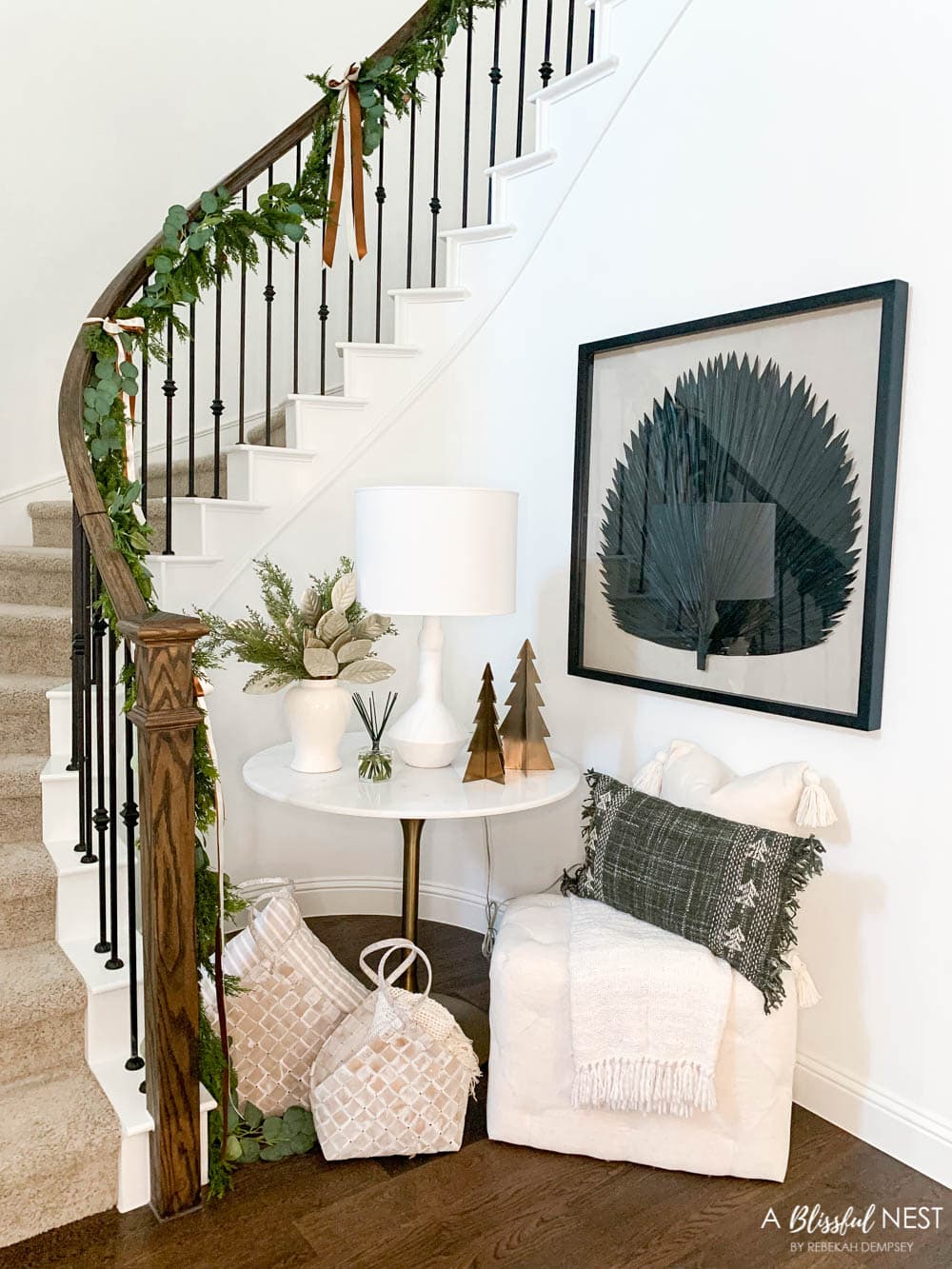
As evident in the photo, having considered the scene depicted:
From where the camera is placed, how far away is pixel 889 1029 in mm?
2055

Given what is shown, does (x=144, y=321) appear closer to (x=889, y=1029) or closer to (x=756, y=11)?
(x=756, y=11)

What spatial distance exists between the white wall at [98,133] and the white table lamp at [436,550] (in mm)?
2109

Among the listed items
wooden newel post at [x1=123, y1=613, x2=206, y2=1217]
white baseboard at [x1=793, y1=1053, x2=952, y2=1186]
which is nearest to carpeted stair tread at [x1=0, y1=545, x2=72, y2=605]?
wooden newel post at [x1=123, y1=613, x2=206, y2=1217]

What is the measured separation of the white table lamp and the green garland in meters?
0.49

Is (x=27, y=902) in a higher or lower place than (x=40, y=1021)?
higher

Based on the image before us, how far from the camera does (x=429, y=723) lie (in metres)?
2.50

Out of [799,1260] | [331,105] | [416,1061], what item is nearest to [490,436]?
[331,105]

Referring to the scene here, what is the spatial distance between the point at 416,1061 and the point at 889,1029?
1.03 meters

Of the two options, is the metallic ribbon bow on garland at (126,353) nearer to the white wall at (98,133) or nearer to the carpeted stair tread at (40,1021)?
the carpeted stair tread at (40,1021)

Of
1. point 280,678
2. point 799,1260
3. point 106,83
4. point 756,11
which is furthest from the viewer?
point 106,83

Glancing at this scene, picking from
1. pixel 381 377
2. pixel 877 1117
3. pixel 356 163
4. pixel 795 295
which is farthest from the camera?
pixel 381 377

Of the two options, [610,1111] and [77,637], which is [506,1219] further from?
[77,637]

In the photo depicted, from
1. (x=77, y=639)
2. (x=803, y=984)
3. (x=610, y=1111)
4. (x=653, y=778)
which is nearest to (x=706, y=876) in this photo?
(x=803, y=984)

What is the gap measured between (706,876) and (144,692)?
120 cm
